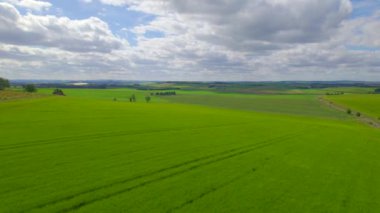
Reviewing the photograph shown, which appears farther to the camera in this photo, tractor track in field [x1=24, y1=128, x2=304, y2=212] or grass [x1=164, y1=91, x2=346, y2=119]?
grass [x1=164, y1=91, x2=346, y2=119]

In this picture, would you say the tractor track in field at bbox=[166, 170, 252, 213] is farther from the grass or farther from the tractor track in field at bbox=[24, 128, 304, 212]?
the grass

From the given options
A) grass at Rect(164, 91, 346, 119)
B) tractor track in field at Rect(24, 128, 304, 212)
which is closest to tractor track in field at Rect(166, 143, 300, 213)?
tractor track in field at Rect(24, 128, 304, 212)

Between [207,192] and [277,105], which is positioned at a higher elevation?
[207,192]

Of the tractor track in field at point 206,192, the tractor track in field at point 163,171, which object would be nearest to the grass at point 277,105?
the tractor track in field at point 163,171

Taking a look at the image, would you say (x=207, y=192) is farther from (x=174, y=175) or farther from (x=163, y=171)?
(x=163, y=171)

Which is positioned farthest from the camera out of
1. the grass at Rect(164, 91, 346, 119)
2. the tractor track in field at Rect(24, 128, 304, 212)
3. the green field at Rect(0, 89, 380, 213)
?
the grass at Rect(164, 91, 346, 119)

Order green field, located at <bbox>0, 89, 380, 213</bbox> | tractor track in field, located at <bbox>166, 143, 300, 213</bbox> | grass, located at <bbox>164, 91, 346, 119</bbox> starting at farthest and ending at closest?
grass, located at <bbox>164, 91, 346, 119</bbox>
green field, located at <bbox>0, 89, 380, 213</bbox>
tractor track in field, located at <bbox>166, 143, 300, 213</bbox>

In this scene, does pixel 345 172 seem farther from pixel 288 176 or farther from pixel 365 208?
pixel 365 208

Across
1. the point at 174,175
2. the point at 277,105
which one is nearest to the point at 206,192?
the point at 174,175

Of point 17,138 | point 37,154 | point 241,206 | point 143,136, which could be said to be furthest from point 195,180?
point 17,138

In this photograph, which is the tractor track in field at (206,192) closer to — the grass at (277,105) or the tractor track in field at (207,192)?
the tractor track in field at (207,192)

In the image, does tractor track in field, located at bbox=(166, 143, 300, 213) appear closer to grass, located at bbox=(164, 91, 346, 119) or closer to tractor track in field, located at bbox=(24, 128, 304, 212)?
tractor track in field, located at bbox=(24, 128, 304, 212)

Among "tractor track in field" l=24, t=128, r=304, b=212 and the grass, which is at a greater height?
"tractor track in field" l=24, t=128, r=304, b=212
